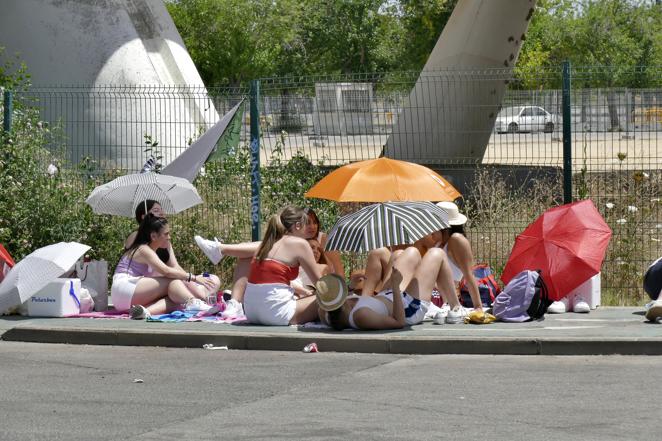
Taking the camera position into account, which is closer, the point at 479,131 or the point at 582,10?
the point at 479,131

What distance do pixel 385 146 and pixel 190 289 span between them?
401cm

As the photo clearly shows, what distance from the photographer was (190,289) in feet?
39.9

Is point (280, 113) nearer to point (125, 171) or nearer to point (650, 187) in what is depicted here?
point (125, 171)

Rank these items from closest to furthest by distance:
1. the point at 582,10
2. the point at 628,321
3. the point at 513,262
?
the point at 628,321
the point at 513,262
the point at 582,10

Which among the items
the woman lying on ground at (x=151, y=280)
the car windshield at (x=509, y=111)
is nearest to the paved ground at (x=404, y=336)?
the woman lying on ground at (x=151, y=280)

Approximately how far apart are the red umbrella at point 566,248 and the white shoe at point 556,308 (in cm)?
14

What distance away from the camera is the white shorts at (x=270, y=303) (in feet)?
36.1

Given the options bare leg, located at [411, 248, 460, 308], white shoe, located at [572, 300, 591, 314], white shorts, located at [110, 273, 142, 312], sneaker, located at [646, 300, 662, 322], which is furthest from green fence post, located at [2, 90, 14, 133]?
sneaker, located at [646, 300, 662, 322]

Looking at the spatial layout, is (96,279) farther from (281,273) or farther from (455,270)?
(455,270)

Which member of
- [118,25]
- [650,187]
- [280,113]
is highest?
[118,25]

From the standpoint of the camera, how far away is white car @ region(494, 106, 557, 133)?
13758 millimetres

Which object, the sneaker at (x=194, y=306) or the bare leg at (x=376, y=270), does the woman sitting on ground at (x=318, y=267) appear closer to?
the bare leg at (x=376, y=270)

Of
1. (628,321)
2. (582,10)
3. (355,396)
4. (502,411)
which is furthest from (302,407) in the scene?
(582,10)

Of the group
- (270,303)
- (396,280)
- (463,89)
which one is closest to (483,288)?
(396,280)
